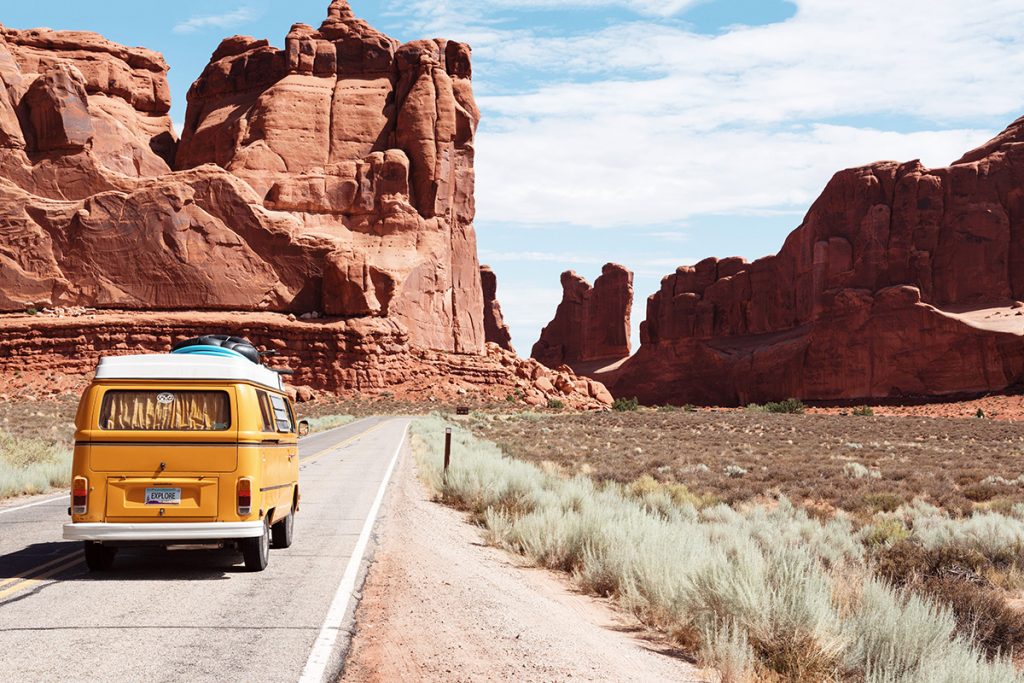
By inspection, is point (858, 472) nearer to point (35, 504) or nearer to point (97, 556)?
point (35, 504)

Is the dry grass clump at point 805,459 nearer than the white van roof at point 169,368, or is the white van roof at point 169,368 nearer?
the white van roof at point 169,368

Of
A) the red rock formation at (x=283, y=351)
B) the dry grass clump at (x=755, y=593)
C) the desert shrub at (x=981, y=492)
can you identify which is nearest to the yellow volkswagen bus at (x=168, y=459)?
the dry grass clump at (x=755, y=593)

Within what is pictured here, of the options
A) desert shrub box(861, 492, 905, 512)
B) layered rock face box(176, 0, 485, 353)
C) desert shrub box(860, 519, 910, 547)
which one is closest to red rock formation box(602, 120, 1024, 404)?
layered rock face box(176, 0, 485, 353)

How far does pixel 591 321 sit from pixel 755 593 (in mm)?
138767

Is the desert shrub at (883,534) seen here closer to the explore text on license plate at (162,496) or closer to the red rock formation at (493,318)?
the explore text on license plate at (162,496)

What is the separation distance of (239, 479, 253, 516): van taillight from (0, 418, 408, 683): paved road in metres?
0.70


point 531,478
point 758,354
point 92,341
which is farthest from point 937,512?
point 758,354

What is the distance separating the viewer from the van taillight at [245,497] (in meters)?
9.26

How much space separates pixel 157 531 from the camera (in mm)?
9117

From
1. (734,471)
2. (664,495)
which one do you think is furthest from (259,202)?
(664,495)

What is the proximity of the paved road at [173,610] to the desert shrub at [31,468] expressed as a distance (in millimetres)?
4373

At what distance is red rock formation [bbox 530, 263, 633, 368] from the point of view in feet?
463

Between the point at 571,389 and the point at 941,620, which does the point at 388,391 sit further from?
the point at 941,620

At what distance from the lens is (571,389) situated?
9100cm
